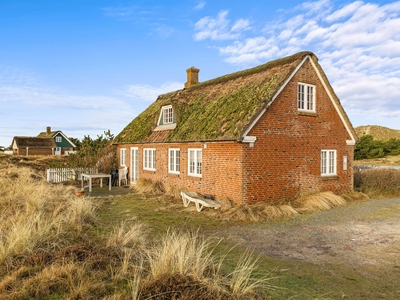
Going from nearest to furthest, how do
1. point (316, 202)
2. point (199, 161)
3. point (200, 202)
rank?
1. point (200, 202)
2. point (316, 202)
3. point (199, 161)

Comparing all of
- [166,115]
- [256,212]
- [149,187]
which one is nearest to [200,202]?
[256,212]

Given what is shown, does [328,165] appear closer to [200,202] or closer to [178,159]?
[200,202]

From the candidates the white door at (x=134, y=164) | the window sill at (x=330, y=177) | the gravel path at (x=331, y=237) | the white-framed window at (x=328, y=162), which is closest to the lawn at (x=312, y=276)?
the gravel path at (x=331, y=237)

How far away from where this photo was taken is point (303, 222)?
35.7ft

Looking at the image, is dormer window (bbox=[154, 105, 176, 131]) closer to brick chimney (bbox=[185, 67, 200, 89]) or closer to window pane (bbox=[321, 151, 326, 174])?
brick chimney (bbox=[185, 67, 200, 89])

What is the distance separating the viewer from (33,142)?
65.0m

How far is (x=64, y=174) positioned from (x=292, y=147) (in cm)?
1629

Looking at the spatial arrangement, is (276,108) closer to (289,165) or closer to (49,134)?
(289,165)

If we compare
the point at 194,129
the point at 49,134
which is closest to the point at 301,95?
the point at 194,129

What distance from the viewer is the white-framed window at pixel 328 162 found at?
15.6 meters

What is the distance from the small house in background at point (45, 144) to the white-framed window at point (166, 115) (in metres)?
50.7

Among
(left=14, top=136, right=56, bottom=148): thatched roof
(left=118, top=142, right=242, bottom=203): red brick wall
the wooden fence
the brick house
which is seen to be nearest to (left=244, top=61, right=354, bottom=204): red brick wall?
the brick house

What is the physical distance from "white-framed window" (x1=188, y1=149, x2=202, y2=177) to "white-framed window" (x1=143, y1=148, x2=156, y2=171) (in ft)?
12.9

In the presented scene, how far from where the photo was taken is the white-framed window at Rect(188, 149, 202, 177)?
1489 cm
